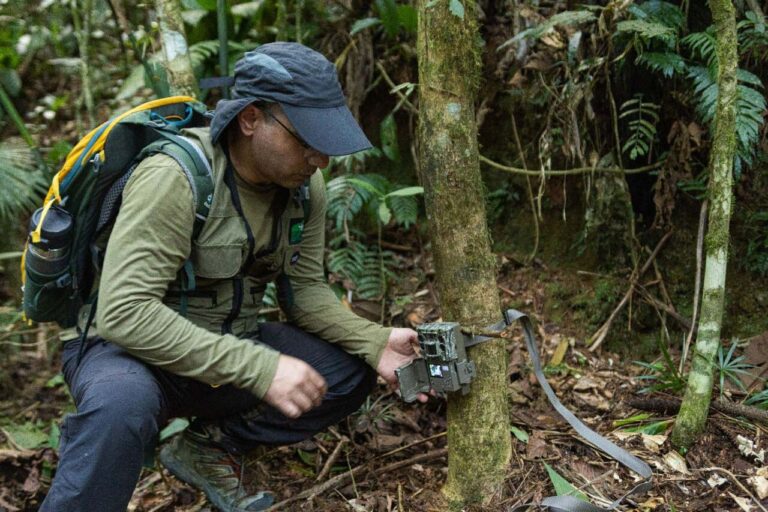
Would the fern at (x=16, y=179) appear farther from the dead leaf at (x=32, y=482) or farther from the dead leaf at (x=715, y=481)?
the dead leaf at (x=715, y=481)

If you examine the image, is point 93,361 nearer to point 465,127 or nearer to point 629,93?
point 465,127

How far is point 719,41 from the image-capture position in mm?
2881

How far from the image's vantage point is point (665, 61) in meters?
3.71

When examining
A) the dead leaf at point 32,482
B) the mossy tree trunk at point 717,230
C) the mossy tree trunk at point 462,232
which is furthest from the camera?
the dead leaf at point 32,482

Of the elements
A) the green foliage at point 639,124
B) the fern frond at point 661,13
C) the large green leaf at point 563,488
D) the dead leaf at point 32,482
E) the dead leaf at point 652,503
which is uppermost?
the fern frond at point 661,13

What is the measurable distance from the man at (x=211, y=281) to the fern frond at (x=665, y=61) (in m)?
1.83

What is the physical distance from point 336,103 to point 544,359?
212cm

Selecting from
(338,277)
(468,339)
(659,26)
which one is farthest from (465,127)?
(338,277)

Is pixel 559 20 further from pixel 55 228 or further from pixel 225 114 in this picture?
pixel 55 228

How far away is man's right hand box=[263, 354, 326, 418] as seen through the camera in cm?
277

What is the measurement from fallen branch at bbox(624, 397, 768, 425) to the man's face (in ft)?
6.33

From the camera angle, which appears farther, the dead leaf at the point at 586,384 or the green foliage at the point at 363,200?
the green foliage at the point at 363,200

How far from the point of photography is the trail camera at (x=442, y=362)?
9.10 ft

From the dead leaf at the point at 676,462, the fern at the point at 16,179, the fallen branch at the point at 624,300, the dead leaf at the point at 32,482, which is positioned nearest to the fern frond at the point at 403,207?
the fallen branch at the point at 624,300
